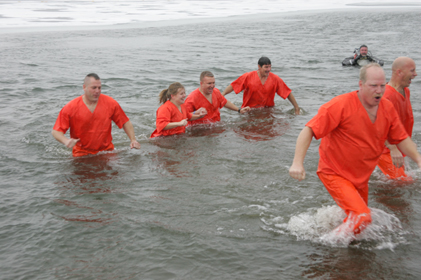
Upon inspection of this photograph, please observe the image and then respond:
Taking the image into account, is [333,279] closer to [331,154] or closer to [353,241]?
[353,241]

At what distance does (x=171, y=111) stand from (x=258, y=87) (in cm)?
276

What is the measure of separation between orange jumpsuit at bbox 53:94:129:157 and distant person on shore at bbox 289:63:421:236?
148 inches

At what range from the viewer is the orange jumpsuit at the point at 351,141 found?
13.6 ft

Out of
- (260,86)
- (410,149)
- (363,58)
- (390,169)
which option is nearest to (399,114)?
(390,169)

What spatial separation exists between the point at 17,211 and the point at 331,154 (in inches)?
152

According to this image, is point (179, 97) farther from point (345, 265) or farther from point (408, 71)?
point (345, 265)

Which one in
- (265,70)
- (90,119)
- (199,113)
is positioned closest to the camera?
(90,119)

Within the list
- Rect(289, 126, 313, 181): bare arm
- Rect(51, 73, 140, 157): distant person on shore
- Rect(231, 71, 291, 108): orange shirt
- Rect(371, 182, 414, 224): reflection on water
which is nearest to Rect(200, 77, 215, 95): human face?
Rect(231, 71, 291, 108): orange shirt

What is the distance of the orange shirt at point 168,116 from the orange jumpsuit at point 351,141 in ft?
13.3

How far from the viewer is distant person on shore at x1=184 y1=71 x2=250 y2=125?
874 cm

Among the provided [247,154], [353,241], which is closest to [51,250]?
[353,241]

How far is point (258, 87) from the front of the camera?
10133 mm

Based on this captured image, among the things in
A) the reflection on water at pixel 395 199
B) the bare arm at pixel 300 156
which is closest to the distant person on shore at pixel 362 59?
the reflection on water at pixel 395 199

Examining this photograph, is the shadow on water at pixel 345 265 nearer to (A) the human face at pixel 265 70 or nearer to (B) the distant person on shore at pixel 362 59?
(A) the human face at pixel 265 70
